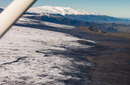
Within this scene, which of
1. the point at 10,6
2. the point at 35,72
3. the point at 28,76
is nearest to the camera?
the point at 10,6

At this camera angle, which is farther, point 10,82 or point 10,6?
point 10,82

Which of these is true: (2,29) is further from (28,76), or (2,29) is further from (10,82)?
(28,76)

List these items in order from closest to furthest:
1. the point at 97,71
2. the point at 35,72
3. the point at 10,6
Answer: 1. the point at 10,6
2. the point at 35,72
3. the point at 97,71

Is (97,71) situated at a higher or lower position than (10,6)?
lower

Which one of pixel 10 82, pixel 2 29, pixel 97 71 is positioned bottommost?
pixel 97 71

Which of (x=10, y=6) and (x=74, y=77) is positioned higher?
(x=10, y=6)

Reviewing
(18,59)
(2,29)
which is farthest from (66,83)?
(2,29)

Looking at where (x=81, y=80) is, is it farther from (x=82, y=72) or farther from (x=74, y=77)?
(x=82, y=72)

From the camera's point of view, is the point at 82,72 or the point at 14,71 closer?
the point at 14,71

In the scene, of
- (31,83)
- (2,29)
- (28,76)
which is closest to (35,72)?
(28,76)
